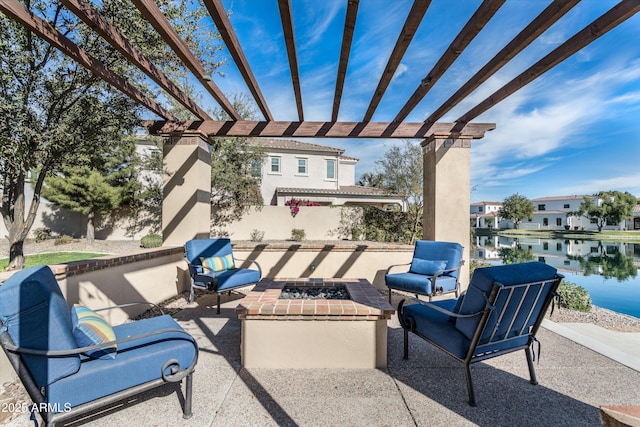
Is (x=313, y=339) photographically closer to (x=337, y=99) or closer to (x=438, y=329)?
(x=438, y=329)

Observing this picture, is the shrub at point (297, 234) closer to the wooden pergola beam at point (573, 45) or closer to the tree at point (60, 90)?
the tree at point (60, 90)

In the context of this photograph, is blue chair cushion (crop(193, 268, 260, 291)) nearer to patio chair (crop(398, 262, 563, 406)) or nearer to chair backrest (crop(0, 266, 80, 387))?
chair backrest (crop(0, 266, 80, 387))

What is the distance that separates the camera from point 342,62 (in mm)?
3117

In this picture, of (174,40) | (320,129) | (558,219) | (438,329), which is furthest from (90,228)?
(558,219)

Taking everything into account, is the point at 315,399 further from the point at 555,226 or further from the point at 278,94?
the point at 555,226

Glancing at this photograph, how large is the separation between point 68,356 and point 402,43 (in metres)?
3.41

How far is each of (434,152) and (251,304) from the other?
4.21m

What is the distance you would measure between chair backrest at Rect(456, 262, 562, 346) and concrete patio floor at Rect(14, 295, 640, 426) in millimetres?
447

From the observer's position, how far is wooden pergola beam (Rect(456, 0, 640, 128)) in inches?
89.3

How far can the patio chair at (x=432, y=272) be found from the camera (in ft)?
13.4

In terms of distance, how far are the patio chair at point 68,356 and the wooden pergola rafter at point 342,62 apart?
6.93 ft

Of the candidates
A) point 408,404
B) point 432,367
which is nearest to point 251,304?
point 408,404

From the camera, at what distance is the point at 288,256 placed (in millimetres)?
5605

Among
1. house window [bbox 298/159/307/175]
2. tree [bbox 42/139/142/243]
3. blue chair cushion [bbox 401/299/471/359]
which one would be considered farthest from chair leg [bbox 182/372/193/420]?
house window [bbox 298/159/307/175]
